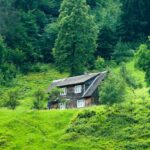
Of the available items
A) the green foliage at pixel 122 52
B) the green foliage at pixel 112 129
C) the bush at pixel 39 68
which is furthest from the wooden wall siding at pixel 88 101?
the bush at pixel 39 68

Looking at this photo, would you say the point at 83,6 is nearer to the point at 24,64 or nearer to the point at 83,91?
the point at 24,64

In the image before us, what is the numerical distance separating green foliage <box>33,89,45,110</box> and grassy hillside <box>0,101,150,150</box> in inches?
272

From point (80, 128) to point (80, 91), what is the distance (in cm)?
2350

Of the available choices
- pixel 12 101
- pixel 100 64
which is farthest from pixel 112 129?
pixel 100 64

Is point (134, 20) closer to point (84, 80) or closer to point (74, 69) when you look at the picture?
point (74, 69)

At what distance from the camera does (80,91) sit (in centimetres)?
9131

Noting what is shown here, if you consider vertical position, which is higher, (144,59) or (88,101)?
(144,59)

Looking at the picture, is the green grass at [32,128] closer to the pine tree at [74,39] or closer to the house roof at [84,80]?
Answer: the house roof at [84,80]

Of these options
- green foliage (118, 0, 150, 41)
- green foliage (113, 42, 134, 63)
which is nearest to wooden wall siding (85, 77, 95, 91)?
green foliage (113, 42, 134, 63)

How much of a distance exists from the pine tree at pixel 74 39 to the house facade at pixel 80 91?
562 inches

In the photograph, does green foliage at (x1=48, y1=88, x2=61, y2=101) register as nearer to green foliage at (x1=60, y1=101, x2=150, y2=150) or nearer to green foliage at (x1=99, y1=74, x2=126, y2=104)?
green foliage at (x1=99, y1=74, x2=126, y2=104)

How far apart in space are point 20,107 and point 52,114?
54.7 ft

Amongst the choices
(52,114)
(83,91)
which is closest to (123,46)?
(83,91)

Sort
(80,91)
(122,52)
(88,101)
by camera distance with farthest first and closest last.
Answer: (122,52) < (80,91) < (88,101)
